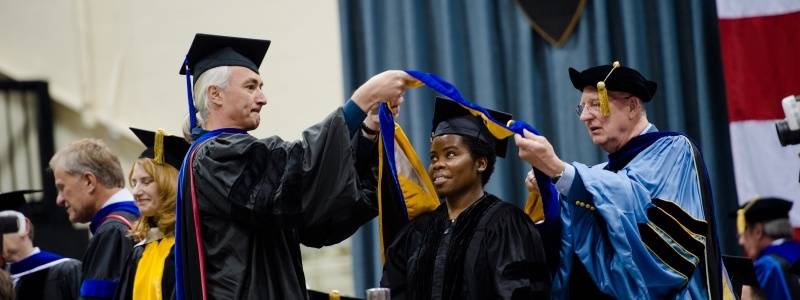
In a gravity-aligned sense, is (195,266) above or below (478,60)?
below

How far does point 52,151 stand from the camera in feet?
26.2

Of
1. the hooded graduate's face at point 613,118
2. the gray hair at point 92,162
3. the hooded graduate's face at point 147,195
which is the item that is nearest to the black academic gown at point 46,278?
the gray hair at point 92,162

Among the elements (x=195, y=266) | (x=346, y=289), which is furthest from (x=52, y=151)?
(x=195, y=266)

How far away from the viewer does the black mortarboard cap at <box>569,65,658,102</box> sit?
172 inches

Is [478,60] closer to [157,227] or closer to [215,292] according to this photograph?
[157,227]

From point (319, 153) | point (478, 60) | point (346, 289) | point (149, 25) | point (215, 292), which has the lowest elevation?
point (346, 289)

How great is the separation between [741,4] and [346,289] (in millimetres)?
3024

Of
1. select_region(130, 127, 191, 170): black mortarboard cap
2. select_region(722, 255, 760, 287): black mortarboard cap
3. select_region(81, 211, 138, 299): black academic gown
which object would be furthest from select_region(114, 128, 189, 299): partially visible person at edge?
select_region(722, 255, 760, 287): black mortarboard cap

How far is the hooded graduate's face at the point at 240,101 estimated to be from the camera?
12.8 feet

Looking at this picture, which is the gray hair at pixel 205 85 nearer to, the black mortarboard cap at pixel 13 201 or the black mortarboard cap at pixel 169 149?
the black mortarboard cap at pixel 169 149

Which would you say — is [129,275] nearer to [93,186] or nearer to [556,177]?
[93,186]

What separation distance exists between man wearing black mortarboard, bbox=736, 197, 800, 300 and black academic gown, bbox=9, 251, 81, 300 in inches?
143

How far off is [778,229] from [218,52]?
147 inches

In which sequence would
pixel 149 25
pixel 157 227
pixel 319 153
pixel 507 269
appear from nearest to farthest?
pixel 319 153 < pixel 507 269 < pixel 157 227 < pixel 149 25
